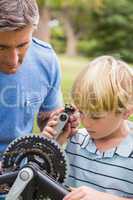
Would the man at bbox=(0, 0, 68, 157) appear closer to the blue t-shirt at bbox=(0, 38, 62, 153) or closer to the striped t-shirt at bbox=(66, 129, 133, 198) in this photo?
the blue t-shirt at bbox=(0, 38, 62, 153)

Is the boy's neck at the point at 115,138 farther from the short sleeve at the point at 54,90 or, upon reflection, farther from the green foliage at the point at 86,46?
the green foliage at the point at 86,46

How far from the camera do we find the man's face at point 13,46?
2307mm

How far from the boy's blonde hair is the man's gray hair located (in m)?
0.32

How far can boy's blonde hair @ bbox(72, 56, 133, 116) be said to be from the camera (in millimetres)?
2104

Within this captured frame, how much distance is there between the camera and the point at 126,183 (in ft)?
7.18

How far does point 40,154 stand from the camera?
6.80 ft

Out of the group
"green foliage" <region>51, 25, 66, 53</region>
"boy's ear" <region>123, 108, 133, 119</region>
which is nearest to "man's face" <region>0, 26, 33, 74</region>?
"boy's ear" <region>123, 108, 133, 119</region>

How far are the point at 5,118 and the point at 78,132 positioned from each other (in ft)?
1.56

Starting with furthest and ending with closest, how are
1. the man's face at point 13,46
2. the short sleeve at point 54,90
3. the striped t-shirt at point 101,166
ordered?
1. the short sleeve at point 54,90
2. the man's face at point 13,46
3. the striped t-shirt at point 101,166

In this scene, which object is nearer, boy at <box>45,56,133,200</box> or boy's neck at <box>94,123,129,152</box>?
boy at <box>45,56,133,200</box>

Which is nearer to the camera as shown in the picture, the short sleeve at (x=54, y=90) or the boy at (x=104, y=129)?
the boy at (x=104, y=129)

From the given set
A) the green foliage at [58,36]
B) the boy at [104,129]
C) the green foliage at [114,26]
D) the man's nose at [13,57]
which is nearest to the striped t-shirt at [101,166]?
the boy at [104,129]

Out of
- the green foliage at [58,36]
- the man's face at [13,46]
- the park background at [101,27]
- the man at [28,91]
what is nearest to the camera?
the man's face at [13,46]

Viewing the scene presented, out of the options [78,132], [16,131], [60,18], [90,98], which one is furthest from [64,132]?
[60,18]
